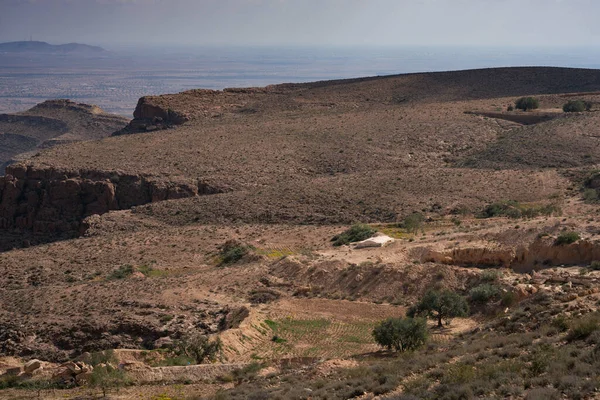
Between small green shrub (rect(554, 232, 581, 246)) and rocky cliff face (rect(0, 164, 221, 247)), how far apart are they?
21398 millimetres

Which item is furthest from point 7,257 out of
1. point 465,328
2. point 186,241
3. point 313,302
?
point 465,328

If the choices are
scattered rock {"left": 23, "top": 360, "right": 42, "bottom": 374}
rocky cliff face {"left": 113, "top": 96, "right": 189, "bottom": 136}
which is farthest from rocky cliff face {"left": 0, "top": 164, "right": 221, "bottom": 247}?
scattered rock {"left": 23, "top": 360, "right": 42, "bottom": 374}

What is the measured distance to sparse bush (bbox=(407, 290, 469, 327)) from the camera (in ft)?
61.9

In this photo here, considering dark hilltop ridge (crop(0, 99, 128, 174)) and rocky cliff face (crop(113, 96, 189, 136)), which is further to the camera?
dark hilltop ridge (crop(0, 99, 128, 174))

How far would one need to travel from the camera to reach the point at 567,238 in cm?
2155

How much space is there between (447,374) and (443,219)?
1962 cm

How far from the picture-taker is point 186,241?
3073 cm

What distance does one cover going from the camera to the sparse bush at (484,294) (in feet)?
63.5

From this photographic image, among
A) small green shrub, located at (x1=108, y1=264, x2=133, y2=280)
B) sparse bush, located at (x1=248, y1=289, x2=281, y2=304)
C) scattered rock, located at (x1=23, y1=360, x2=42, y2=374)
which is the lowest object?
small green shrub, located at (x1=108, y1=264, x2=133, y2=280)

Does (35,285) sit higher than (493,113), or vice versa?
(493,113)

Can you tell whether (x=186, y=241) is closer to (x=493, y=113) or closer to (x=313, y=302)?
(x=313, y=302)

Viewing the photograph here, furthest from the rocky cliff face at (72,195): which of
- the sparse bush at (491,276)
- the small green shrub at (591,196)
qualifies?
the sparse bush at (491,276)

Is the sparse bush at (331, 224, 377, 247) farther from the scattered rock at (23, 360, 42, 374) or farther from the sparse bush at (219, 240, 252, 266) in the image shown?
the scattered rock at (23, 360, 42, 374)

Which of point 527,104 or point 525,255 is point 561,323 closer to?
point 525,255
